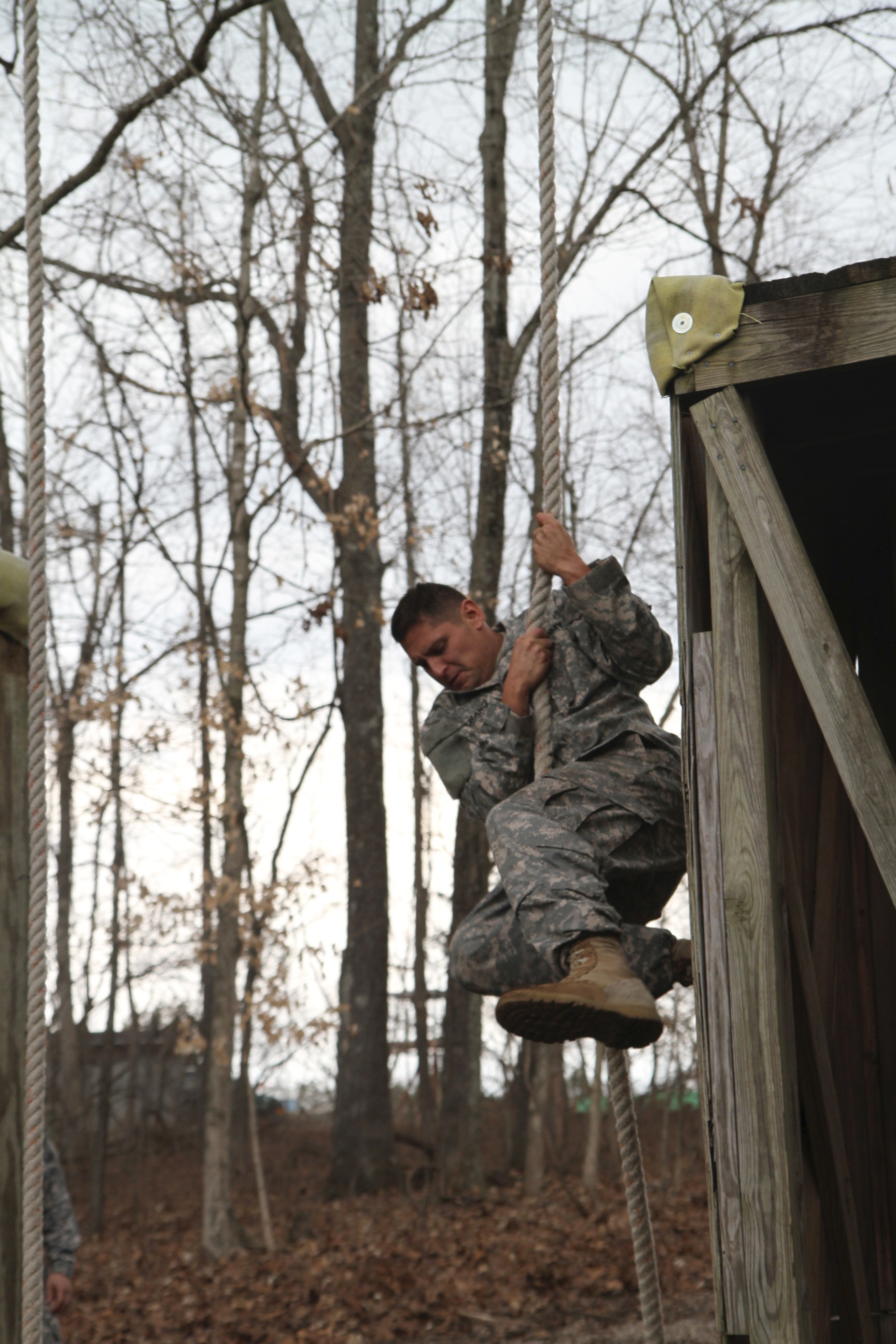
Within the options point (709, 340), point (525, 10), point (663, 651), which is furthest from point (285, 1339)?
point (525, 10)

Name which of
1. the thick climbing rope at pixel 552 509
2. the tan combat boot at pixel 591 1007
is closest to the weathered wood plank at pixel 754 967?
the tan combat boot at pixel 591 1007

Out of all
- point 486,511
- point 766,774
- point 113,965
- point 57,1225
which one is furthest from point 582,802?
point 113,965

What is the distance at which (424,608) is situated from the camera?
355 cm

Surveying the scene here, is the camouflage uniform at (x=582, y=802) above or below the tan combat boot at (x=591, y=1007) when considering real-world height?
above

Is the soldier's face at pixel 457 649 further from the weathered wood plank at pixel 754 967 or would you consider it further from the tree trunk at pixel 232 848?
the tree trunk at pixel 232 848

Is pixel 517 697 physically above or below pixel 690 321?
below

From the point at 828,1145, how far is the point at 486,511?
9151 mm

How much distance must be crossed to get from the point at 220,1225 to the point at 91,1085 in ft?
37.3

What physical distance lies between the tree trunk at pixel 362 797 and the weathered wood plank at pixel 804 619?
31.3ft

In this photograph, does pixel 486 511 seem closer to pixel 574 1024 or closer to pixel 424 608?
pixel 424 608

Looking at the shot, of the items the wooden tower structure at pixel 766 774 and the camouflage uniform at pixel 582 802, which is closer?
the wooden tower structure at pixel 766 774

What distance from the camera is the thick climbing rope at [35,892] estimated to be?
2240 millimetres

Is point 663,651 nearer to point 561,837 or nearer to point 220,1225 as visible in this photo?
point 561,837

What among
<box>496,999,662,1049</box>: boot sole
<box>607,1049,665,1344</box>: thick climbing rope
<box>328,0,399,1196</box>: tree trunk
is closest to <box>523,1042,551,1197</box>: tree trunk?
<box>328,0,399,1196</box>: tree trunk
